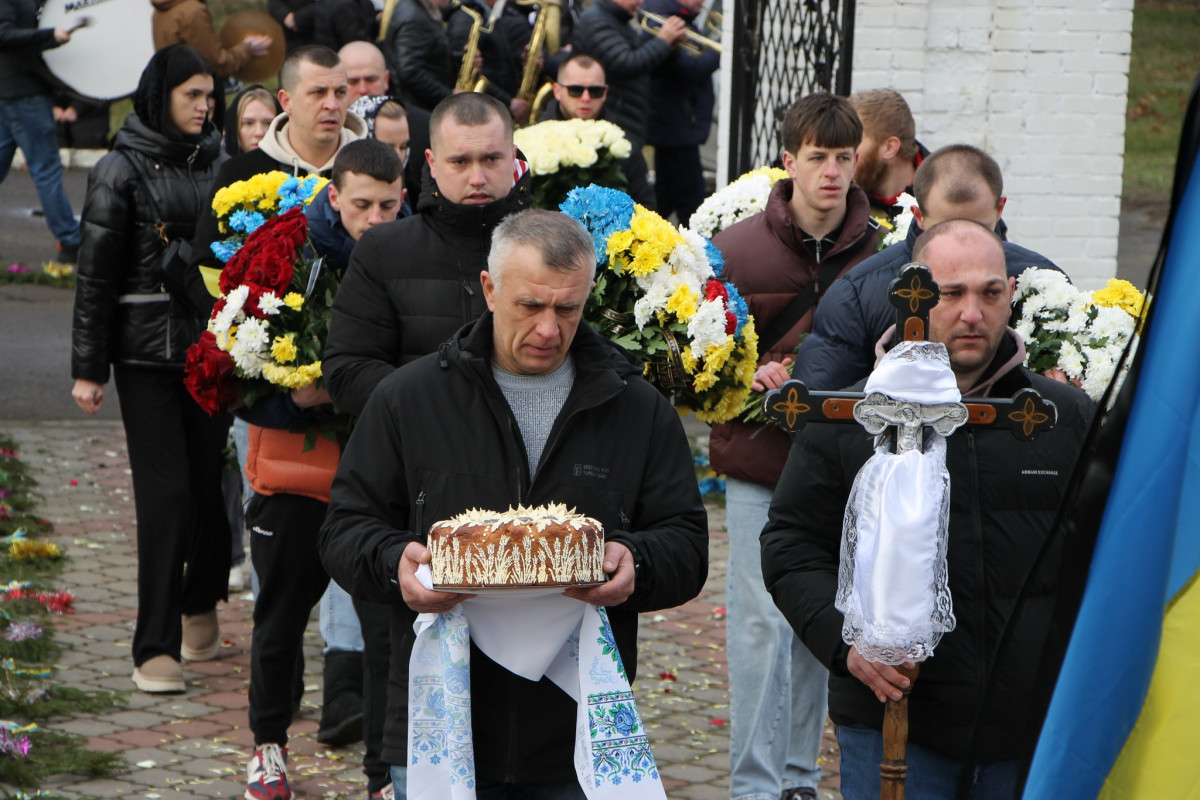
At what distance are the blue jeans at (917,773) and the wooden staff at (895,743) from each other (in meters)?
0.24

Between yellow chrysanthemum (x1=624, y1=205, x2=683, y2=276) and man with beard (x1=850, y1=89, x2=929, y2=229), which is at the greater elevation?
man with beard (x1=850, y1=89, x2=929, y2=229)

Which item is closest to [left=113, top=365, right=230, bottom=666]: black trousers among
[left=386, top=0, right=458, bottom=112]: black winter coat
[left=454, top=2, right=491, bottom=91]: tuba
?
[left=386, top=0, right=458, bottom=112]: black winter coat

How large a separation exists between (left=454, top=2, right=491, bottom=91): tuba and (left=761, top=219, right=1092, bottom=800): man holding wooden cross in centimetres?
857

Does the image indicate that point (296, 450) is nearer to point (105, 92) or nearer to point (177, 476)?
point (177, 476)

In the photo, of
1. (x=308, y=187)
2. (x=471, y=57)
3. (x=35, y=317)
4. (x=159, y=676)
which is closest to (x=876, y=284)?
(x=308, y=187)

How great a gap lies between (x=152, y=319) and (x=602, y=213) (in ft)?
6.94

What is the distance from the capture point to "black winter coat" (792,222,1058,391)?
182 inches

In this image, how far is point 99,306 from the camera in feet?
20.4

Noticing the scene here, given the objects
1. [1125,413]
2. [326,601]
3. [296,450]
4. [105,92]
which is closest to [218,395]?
[296,450]

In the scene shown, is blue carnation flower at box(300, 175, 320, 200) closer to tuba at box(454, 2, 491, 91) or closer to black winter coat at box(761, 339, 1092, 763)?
black winter coat at box(761, 339, 1092, 763)

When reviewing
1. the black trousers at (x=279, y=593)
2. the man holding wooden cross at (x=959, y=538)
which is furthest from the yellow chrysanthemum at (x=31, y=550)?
the man holding wooden cross at (x=959, y=538)

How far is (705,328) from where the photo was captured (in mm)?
4812

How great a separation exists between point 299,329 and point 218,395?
0.33m

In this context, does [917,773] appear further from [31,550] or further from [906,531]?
[31,550]
